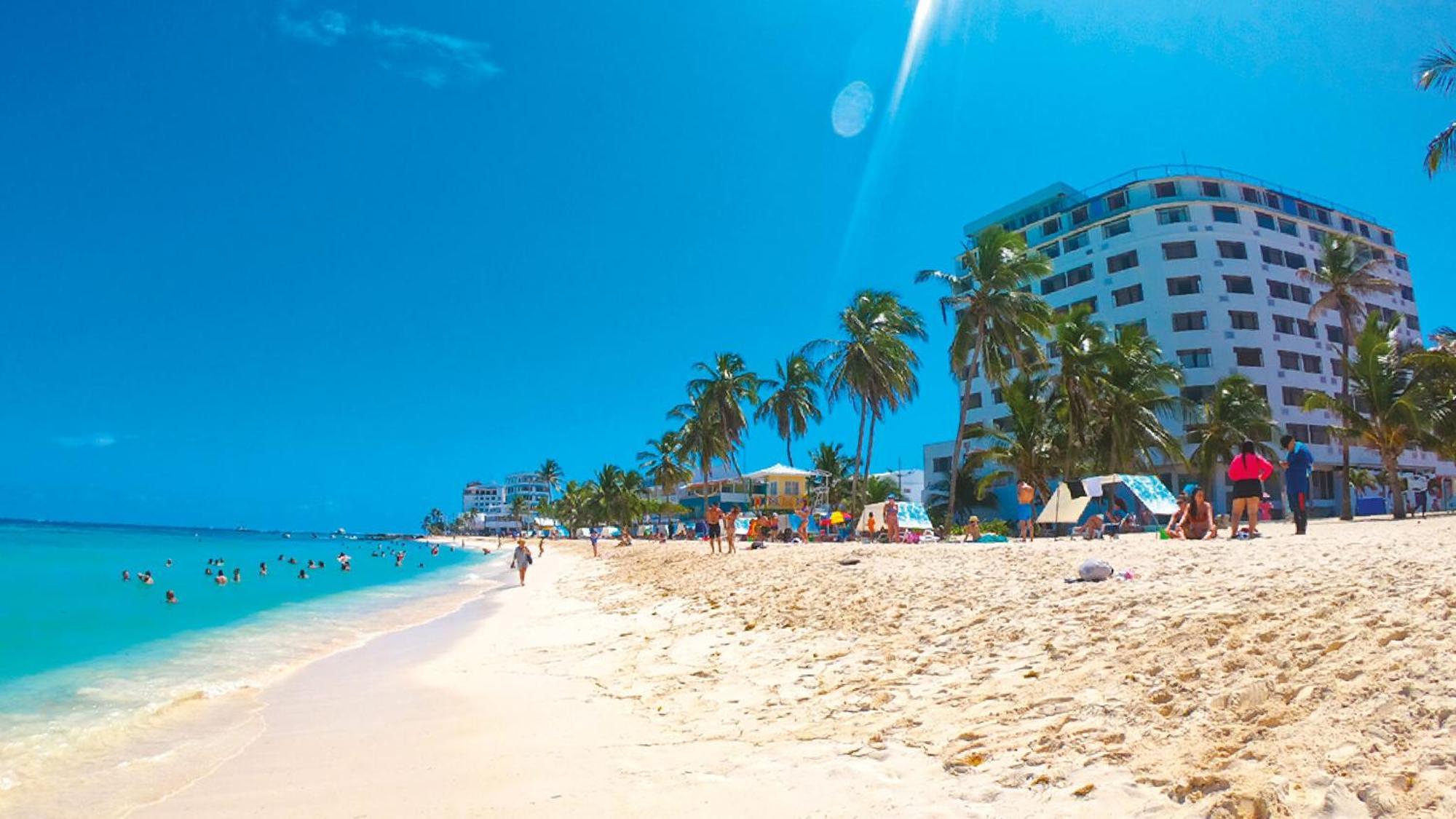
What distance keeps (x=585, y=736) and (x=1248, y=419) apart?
38.1 metres

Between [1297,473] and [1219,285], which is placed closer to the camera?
[1297,473]

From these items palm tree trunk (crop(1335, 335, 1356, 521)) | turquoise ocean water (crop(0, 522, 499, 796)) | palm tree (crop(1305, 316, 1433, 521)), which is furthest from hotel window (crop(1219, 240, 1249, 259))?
turquoise ocean water (crop(0, 522, 499, 796))

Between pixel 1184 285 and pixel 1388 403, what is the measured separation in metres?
19.0

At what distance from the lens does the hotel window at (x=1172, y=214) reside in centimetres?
4516

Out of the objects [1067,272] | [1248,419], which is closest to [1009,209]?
[1067,272]

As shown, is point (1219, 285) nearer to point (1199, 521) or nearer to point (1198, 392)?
point (1198, 392)

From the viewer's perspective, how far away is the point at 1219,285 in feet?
144

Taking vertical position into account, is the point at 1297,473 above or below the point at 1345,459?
below

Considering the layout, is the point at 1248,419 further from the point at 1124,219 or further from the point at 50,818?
the point at 50,818

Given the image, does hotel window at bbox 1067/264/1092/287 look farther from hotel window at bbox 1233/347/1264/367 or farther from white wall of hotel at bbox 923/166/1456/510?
hotel window at bbox 1233/347/1264/367

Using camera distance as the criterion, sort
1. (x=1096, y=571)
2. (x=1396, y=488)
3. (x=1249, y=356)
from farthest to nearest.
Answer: (x=1249, y=356) → (x=1396, y=488) → (x=1096, y=571)

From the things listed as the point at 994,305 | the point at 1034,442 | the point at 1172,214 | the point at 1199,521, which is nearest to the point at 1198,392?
the point at 1172,214

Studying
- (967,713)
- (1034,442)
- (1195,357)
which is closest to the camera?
(967,713)

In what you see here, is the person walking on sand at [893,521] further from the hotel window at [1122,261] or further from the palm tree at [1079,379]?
the hotel window at [1122,261]
